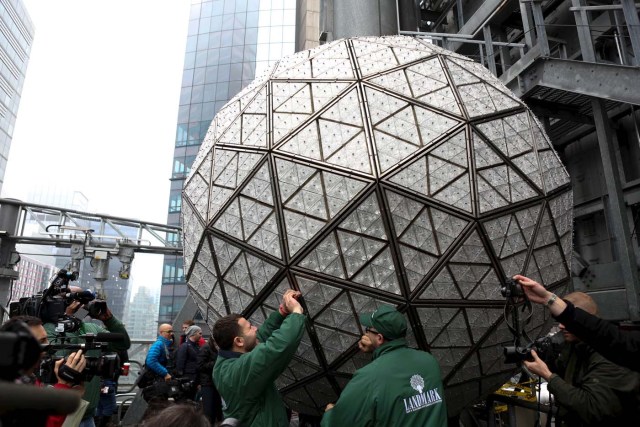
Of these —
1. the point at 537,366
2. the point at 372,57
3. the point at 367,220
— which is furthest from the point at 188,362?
the point at 537,366

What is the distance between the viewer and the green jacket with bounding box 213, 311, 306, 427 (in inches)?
98.5

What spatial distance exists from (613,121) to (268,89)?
798cm

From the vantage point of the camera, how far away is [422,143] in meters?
2.95

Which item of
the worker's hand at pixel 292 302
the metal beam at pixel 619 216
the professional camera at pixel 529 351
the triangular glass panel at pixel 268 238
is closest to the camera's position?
the professional camera at pixel 529 351

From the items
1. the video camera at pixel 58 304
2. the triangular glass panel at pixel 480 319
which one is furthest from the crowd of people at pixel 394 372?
the video camera at pixel 58 304

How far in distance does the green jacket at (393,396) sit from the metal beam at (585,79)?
534cm

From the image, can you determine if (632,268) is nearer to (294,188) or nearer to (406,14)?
(294,188)

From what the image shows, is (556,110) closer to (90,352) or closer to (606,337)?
(606,337)

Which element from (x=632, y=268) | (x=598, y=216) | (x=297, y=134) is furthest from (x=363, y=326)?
(x=598, y=216)

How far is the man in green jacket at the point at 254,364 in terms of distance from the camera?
2.51m

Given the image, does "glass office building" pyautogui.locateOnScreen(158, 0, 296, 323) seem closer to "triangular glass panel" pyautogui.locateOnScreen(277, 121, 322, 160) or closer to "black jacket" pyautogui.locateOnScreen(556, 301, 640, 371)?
"triangular glass panel" pyautogui.locateOnScreen(277, 121, 322, 160)

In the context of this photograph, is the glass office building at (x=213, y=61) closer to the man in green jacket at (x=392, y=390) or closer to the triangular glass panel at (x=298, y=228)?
the triangular glass panel at (x=298, y=228)

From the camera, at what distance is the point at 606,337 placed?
2.05 m

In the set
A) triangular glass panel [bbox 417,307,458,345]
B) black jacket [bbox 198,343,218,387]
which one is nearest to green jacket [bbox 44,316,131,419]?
black jacket [bbox 198,343,218,387]
